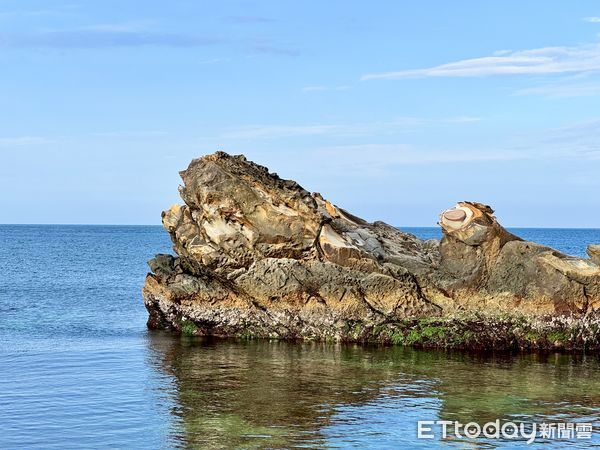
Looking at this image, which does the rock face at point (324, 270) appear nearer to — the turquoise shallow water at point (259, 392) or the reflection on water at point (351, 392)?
the turquoise shallow water at point (259, 392)

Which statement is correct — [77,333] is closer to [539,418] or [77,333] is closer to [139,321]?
[139,321]

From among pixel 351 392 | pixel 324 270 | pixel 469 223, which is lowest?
pixel 351 392

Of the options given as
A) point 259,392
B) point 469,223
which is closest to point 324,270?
point 469,223

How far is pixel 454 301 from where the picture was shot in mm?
31609

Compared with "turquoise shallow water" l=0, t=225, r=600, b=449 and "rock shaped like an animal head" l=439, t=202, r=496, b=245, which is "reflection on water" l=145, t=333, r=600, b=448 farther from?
"rock shaped like an animal head" l=439, t=202, r=496, b=245

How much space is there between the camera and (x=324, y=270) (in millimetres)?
32156

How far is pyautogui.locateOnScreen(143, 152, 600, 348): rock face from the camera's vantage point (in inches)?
1220

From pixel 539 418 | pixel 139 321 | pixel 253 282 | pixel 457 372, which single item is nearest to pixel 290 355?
pixel 253 282

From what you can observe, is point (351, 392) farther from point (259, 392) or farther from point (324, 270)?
point (324, 270)

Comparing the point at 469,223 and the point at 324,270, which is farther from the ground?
the point at 469,223

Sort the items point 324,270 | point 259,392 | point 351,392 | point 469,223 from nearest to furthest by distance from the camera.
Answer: point 259,392, point 351,392, point 469,223, point 324,270

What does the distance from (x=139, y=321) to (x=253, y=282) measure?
10502mm

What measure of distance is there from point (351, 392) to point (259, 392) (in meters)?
2.45

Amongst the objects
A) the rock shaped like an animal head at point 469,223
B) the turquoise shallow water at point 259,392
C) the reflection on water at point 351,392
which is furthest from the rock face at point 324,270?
the reflection on water at point 351,392
